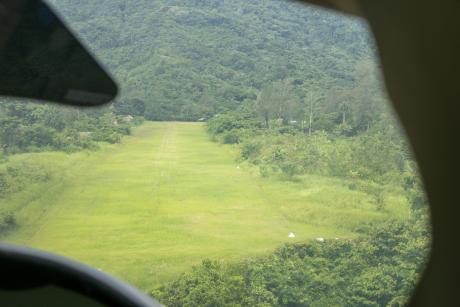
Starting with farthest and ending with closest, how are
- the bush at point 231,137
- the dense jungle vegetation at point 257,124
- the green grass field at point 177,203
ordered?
the bush at point 231,137, the green grass field at point 177,203, the dense jungle vegetation at point 257,124

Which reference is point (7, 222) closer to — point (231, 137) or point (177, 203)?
point (177, 203)

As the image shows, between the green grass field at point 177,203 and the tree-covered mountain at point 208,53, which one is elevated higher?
the tree-covered mountain at point 208,53

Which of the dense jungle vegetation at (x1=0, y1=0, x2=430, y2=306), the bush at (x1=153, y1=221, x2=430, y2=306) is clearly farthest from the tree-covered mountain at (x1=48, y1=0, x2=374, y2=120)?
the bush at (x1=153, y1=221, x2=430, y2=306)

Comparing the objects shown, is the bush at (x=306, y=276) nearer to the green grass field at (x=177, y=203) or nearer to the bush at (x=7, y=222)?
the green grass field at (x=177, y=203)

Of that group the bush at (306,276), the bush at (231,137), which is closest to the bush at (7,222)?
the bush at (306,276)

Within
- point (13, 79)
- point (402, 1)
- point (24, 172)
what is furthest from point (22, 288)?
point (402, 1)

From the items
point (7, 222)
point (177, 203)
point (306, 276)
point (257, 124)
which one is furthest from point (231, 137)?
point (7, 222)

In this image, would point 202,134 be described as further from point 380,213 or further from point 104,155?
point 380,213

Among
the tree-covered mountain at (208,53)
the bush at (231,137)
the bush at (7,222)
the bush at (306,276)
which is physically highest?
the tree-covered mountain at (208,53)
